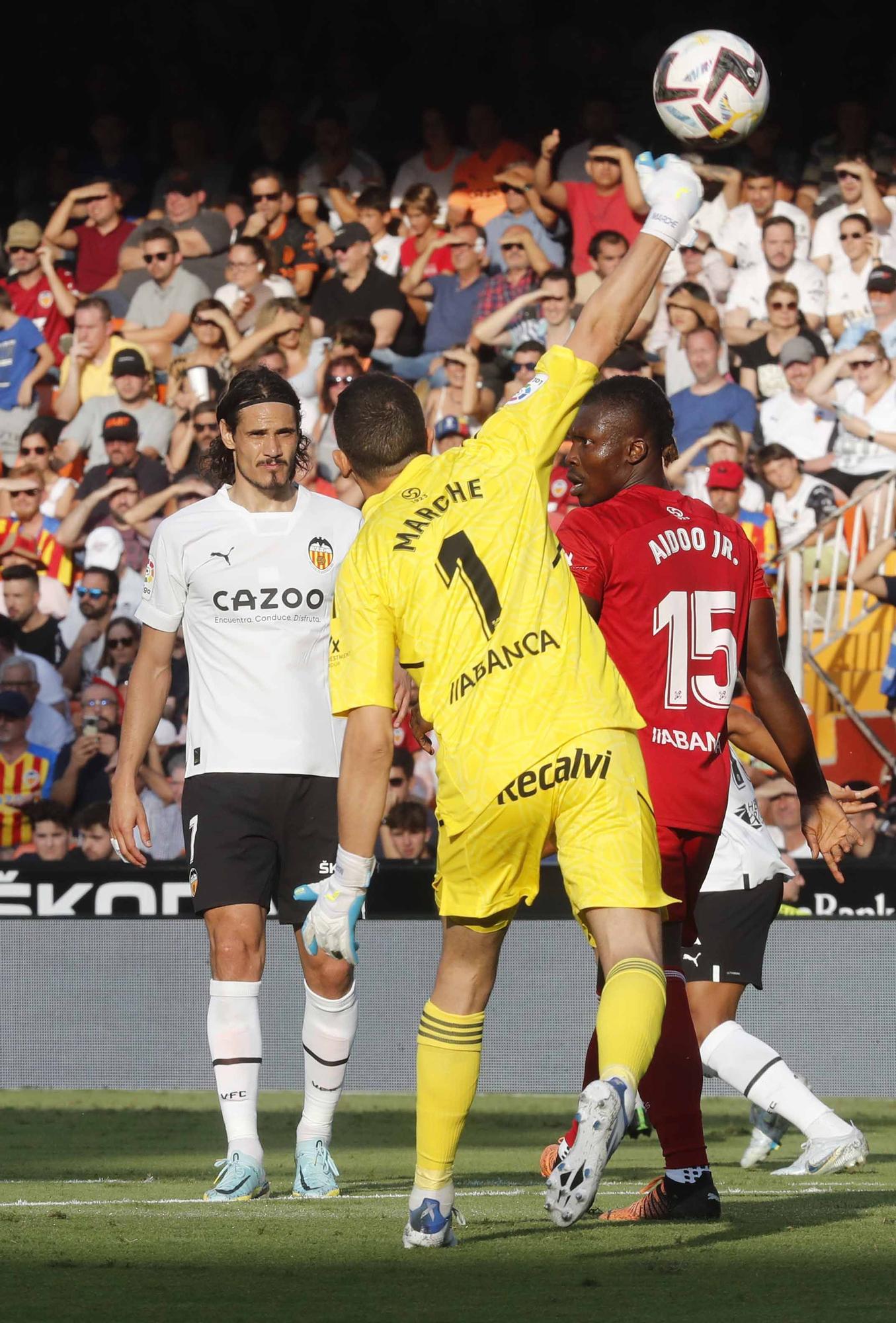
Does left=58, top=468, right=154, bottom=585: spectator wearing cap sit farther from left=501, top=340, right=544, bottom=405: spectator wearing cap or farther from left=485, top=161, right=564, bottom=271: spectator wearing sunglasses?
left=485, top=161, right=564, bottom=271: spectator wearing sunglasses

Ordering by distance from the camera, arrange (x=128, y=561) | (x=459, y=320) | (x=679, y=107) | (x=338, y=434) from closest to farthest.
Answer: (x=338, y=434) < (x=679, y=107) < (x=128, y=561) < (x=459, y=320)

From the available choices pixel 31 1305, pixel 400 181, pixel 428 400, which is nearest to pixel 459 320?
pixel 428 400

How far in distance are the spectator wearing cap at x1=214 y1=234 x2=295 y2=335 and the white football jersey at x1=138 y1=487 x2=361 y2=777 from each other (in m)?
9.16

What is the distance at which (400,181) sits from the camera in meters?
15.2

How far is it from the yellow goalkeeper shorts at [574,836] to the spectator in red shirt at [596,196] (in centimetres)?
1049

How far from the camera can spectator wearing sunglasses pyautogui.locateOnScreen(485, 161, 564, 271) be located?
1424cm

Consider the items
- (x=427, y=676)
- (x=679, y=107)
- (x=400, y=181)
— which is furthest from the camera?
(x=400, y=181)

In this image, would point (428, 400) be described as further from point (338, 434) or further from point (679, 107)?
point (338, 434)

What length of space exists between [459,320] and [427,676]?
1056 centimetres

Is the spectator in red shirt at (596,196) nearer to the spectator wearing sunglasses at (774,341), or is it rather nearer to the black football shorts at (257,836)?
the spectator wearing sunglasses at (774,341)

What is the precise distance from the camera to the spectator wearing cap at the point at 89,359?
48.1 feet

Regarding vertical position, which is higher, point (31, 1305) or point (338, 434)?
point (338, 434)

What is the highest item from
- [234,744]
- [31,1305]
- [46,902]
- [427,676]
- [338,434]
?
[338,434]

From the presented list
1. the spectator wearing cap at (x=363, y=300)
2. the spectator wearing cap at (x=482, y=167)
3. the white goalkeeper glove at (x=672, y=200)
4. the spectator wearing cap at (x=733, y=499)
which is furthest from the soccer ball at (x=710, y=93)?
the spectator wearing cap at (x=482, y=167)
